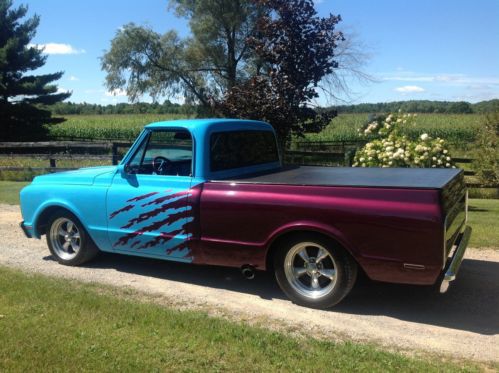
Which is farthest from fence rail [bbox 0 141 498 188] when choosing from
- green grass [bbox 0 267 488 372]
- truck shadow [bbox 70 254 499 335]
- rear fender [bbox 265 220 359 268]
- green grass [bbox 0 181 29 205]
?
green grass [bbox 0 267 488 372]

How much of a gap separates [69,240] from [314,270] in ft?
10.9

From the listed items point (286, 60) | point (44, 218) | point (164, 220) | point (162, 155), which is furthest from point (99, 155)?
point (164, 220)

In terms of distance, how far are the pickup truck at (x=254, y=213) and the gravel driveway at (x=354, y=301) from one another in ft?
0.92

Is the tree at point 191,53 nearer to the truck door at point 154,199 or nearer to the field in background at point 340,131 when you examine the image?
the field in background at point 340,131

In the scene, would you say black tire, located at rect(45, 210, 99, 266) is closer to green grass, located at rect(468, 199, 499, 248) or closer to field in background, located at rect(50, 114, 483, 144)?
green grass, located at rect(468, 199, 499, 248)

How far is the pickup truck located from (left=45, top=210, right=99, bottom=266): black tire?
0.01 meters

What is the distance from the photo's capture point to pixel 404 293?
5145 millimetres

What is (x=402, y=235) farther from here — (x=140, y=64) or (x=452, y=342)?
(x=140, y=64)

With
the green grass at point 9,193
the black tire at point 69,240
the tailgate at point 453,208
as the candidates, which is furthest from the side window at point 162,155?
the green grass at point 9,193

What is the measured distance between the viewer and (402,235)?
4141 millimetres

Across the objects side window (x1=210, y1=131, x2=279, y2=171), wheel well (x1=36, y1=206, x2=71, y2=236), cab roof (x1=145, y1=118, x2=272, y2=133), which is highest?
cab roof (x1=145, y1=118, x2=272, y2=133)

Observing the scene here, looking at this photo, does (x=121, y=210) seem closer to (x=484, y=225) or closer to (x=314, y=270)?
(x=314, y=270)

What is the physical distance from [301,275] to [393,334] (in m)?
1.03

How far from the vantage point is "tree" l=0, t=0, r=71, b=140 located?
35.3 meters
